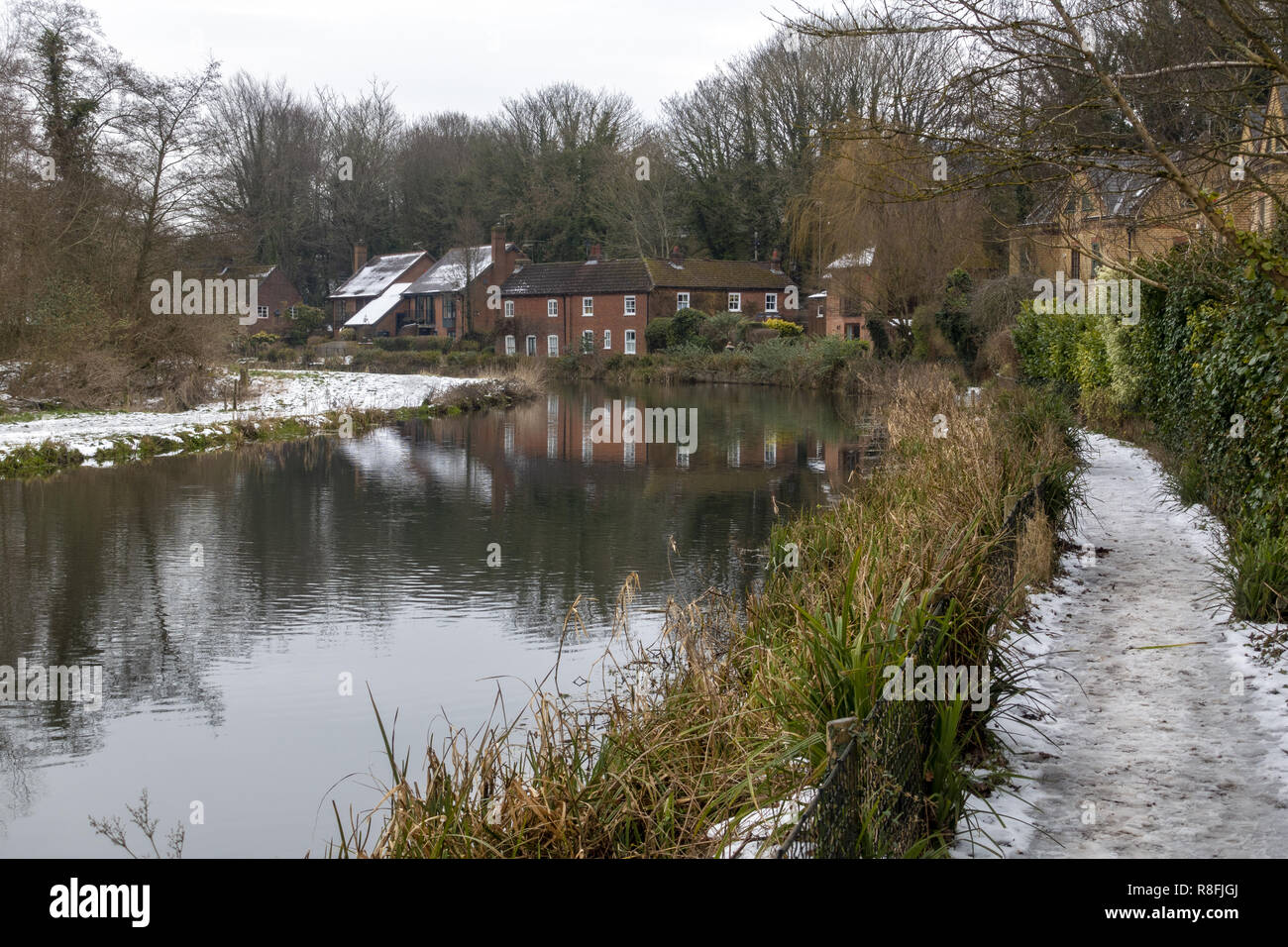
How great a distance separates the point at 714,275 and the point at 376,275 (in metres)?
24.1

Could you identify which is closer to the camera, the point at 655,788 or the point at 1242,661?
→ the point at 655,788

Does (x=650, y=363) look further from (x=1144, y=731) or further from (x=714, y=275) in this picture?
(x=1144, y=731)

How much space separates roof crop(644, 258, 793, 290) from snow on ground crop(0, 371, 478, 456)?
1695cm

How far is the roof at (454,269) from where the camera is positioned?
65688 mm

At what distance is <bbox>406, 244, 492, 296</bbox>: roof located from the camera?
2586 inches

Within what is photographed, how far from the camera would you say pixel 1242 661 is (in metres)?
7.40

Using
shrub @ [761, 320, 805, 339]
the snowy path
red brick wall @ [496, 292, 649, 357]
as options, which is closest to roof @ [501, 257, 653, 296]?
red brick wall @ [496, 292, 649, 357]

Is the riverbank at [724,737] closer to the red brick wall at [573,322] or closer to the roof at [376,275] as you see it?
the red brick wall at [573,322]

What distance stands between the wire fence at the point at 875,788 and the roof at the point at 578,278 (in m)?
54.7

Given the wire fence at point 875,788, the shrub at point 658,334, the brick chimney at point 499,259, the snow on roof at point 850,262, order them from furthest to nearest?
the brick chimney at point 499,259
the shrub at point 658,334
the snow on roof at point 850,262
the wire fence at point 875,788

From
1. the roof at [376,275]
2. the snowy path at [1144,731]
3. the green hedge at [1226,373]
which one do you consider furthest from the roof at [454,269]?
the snowy path at [1144,731]
